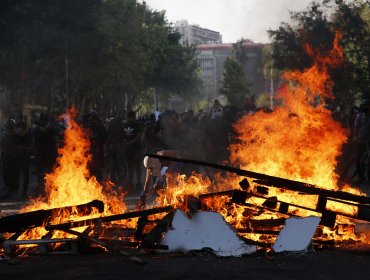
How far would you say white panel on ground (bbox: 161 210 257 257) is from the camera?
755 cm

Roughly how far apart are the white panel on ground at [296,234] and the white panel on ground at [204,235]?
0.33m

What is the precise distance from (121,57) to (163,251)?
35.2 m

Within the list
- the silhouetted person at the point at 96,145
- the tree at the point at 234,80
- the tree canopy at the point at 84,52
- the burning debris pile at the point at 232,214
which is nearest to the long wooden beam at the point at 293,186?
the burning debris pile at the point at 232,214

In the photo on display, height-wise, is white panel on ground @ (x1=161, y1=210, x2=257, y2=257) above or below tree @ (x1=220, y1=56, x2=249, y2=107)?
below

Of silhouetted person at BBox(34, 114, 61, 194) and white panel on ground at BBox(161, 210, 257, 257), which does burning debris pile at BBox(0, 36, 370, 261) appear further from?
silhouetted person at BBox(34, 114, 61, 194)

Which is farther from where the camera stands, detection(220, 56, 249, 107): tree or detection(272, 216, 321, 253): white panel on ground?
detection(220, 56, 249, 107): tree

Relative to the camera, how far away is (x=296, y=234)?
24.9 feet

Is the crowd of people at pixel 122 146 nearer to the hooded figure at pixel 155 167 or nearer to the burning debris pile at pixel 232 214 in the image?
the hooded figure at pixel 155 167

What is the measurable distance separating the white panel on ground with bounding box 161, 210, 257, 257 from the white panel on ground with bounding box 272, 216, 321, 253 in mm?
326

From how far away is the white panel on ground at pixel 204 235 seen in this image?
24.8ft

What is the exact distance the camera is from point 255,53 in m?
136

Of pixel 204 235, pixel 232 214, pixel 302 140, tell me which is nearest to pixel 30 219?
pixel 204 235

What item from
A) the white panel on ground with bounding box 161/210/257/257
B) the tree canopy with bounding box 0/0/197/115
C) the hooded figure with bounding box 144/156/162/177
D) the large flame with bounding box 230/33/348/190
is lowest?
the white panel on ground with bounding box 161/210/257/257

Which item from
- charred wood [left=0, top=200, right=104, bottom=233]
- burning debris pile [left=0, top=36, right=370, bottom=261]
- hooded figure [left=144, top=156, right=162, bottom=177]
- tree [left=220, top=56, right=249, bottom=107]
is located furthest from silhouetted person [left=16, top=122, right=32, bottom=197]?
tree [left=220, top=56, right=249, bottom=107]
